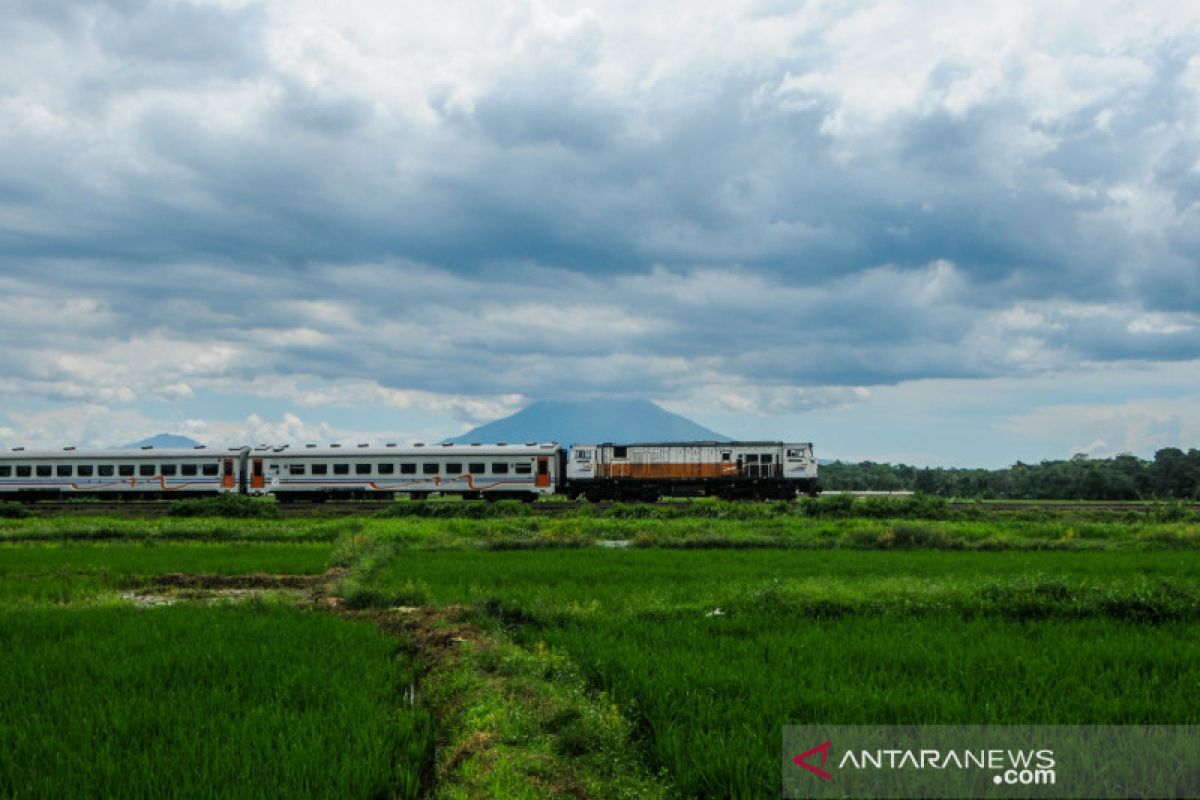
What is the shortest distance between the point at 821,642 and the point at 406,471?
3689 cm

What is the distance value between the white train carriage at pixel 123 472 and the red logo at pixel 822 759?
4449 centimetres

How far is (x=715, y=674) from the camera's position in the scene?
7.93 metres

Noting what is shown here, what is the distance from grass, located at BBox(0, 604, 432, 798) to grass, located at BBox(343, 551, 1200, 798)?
2082mm

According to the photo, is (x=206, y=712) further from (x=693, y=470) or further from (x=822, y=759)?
(x=693, y=470)

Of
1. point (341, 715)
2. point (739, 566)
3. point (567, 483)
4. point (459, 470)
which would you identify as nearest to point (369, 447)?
point (459, 470)

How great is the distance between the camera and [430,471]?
4391cm

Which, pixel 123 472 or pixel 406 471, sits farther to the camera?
pixel 123 472

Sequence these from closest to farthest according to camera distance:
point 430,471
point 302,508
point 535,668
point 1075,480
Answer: point 535,668 → point 302,508 → point 430,471 → point 1075,480

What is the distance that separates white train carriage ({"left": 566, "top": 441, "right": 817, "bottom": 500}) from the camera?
43938mm

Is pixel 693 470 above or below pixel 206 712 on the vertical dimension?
above

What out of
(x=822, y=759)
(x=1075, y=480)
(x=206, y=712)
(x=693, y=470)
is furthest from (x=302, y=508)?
(x=1075, y=480)

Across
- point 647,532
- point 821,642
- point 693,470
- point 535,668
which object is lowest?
point 647,532

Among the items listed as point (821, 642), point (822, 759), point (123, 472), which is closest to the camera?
point (822, 759)

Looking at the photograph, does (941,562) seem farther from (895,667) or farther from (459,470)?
(459,470)
